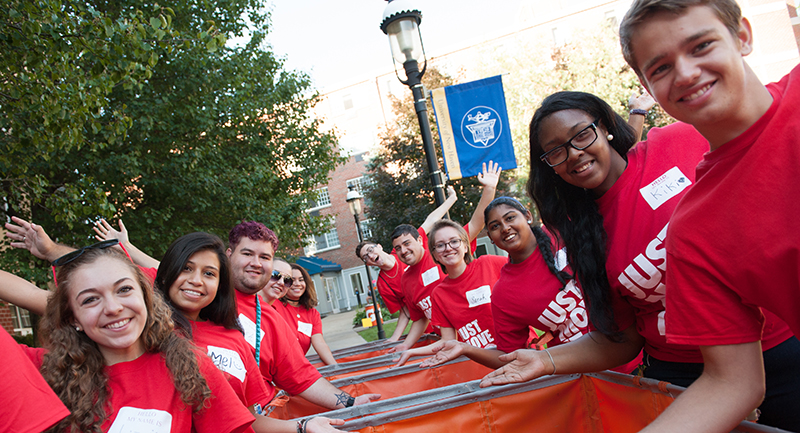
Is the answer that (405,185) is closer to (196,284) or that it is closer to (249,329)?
(249,329)

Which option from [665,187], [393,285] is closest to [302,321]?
[393,285]

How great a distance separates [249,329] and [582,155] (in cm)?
234

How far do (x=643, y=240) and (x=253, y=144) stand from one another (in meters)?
12.3

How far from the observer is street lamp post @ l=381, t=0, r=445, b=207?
5.38 m

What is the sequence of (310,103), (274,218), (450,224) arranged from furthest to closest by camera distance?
(310,103), (274,218), (450,224)

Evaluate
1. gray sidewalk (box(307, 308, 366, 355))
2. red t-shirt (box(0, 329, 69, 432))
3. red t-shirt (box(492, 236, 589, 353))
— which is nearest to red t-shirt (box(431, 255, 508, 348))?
red t-shirt (box(492, 236, 589, 353))

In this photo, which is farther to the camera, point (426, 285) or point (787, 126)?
point (426, 285)

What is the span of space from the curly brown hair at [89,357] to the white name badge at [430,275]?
3.67m

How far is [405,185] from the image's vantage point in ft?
65.8

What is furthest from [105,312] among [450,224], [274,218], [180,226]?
[274,218]

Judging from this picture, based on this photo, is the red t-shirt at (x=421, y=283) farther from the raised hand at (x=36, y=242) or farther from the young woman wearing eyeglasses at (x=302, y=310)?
the raised hand at (x=36, y=242)

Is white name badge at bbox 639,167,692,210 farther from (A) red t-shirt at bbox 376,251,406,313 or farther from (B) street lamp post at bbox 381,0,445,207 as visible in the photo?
(A) red t-shirt at bbox 376,251,406,313

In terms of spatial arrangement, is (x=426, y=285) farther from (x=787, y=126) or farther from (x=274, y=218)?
(x=274, y=218)

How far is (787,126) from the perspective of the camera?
3.80 feet
